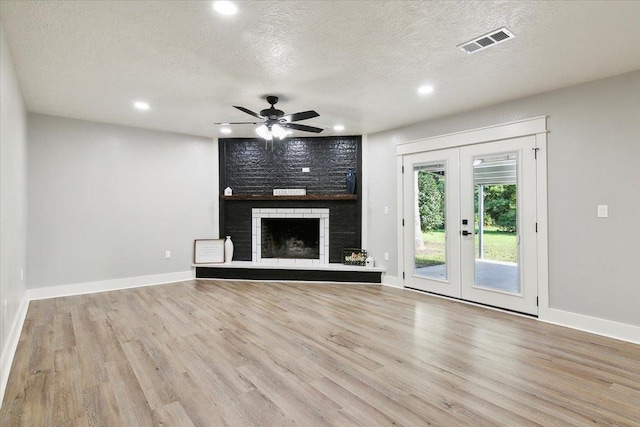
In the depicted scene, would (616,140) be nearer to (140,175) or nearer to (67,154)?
(140,175)

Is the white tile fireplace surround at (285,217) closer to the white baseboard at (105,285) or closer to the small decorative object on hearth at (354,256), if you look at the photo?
the small decorative object on hearth at (354,256)

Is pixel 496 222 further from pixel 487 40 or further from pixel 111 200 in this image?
pixel 111 200

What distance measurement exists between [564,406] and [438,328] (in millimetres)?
1409

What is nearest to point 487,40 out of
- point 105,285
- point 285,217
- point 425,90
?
point 425,90

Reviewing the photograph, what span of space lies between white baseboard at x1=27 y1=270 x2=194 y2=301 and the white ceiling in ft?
8.20

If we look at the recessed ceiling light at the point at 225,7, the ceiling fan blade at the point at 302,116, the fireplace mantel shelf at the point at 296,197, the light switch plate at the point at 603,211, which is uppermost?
the recessed ceiling light at the point at 225,7

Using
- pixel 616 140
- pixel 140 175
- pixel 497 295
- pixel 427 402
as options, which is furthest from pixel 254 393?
pixel 140 175

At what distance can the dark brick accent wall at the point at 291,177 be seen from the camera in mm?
5945

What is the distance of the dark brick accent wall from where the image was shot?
595 cm

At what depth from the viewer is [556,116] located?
12.1ft

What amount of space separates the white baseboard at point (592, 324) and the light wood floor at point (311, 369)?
0.47 feet

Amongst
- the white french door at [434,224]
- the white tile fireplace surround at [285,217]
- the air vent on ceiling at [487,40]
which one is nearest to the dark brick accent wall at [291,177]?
the white tile fireplace surround at [285,217]

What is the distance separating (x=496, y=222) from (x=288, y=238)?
3.51 metres

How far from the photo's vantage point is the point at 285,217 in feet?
20.1
